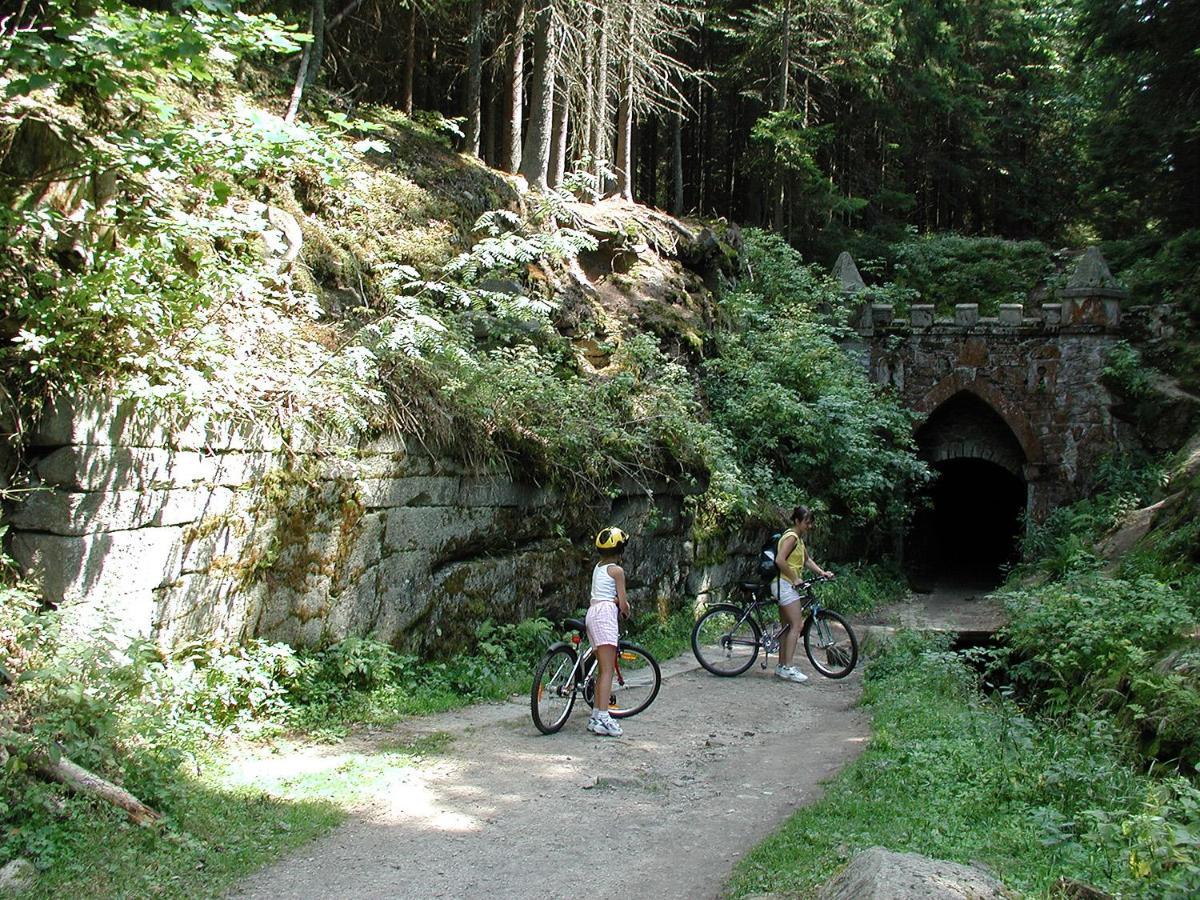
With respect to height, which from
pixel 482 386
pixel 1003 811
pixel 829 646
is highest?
pixel 482 386

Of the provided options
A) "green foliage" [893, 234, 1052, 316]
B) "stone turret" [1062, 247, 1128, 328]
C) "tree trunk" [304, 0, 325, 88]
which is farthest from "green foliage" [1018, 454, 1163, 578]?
"tree trunk" [304, 0, 325, 88]

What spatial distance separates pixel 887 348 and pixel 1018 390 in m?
2.97

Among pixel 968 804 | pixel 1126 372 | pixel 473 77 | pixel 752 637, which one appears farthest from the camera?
pixel 1126 372

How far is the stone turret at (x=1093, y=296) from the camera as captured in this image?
20203mm

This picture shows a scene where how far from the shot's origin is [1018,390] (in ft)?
68.7

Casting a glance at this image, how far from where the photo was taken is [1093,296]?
20.2m

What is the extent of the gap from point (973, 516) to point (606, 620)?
23.5 m

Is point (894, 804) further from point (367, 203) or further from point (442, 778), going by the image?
point (367, 203)

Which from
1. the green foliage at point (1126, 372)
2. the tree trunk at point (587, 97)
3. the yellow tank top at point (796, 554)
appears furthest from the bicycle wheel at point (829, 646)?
the green foliage at point (1126, 372)

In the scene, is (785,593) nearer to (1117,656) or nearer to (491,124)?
(1117,656)

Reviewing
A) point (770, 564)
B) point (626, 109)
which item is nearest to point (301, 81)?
point (770, 564)

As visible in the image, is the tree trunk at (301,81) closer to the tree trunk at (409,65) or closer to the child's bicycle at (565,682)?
the tree trunk at (409,65)

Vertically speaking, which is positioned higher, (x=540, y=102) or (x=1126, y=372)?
(x=540, y=102)

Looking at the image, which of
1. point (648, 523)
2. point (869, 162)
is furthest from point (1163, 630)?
point (869, 162)
